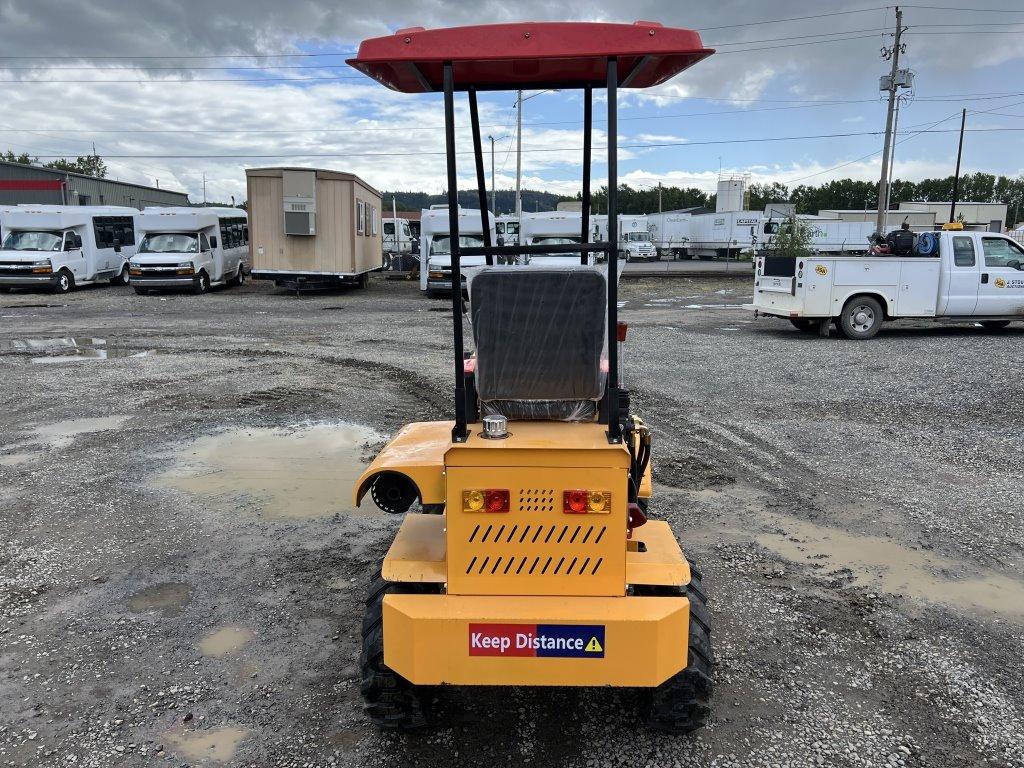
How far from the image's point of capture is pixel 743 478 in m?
6.41

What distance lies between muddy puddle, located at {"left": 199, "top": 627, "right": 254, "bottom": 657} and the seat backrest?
2021mm

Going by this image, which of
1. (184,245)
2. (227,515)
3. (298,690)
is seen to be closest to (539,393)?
(298,690)

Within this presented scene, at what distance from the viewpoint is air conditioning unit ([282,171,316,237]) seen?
21.7 m

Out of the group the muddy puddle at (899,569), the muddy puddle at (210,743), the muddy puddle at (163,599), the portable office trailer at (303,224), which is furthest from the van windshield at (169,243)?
the muddy puddle at (210,743)

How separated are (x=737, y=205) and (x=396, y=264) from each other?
128 ft

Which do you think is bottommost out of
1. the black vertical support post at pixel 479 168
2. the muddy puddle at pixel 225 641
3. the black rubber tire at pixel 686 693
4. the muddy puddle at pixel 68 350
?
the muddy puddle at pixel 225 641

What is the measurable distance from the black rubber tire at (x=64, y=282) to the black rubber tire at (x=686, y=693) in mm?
26439

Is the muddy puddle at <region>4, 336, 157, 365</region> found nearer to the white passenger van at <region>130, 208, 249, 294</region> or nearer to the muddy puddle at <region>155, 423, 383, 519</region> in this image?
the muddy puddle at <region>155, 423, 383, 519</region>

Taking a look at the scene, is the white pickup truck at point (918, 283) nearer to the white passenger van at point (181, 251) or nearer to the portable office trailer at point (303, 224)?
the portable office trailer at point (303, 224)

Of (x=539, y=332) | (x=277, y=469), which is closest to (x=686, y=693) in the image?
(x=539, y=332)

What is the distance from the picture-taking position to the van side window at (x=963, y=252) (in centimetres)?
1412

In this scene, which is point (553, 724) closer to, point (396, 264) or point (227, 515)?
point (227, 515)

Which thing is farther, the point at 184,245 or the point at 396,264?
the point at 396,264

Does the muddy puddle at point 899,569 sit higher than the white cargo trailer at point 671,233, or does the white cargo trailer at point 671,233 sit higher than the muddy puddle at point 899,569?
the white cargo trailer at point 671,233
